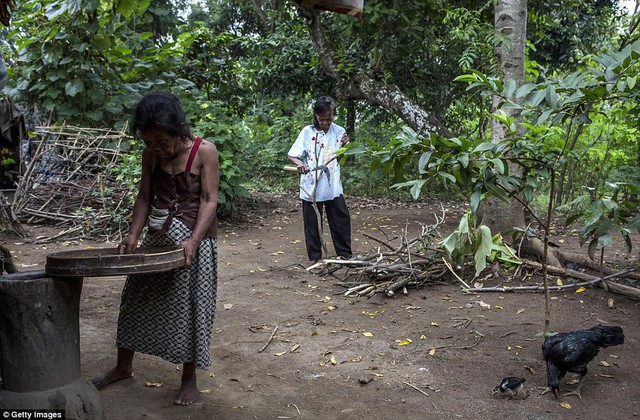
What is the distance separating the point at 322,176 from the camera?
19.6 feet

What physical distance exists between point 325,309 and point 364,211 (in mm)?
5321

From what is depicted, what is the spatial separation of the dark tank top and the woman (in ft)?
9.22

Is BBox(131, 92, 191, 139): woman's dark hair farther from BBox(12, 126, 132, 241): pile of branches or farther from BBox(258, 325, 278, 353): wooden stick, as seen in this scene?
BBox(12, 126, 132, 241): pile of branches

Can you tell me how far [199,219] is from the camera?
2996mm

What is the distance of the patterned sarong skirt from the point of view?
9.88 feet

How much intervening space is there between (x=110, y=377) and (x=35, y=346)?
0.88m

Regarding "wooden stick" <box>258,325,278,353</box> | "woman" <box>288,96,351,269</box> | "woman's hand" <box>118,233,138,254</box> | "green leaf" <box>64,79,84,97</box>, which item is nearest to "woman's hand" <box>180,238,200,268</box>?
"woman's hand" <box>118,233,138,254</box>

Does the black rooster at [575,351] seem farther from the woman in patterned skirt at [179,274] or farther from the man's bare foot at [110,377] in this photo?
the man's bare foot at [110,377]

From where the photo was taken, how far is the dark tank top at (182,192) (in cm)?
306

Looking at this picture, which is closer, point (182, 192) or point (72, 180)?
point (182, 192)

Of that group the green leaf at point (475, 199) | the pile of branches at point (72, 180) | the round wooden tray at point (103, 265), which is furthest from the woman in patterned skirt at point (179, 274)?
the pile of branches at point (72, 180)

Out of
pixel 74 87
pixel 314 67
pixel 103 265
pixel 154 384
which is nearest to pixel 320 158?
pixel 154 384

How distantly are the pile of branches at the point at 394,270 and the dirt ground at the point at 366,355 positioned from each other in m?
0.10

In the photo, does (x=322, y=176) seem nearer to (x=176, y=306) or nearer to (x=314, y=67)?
(x=176, y=306)
